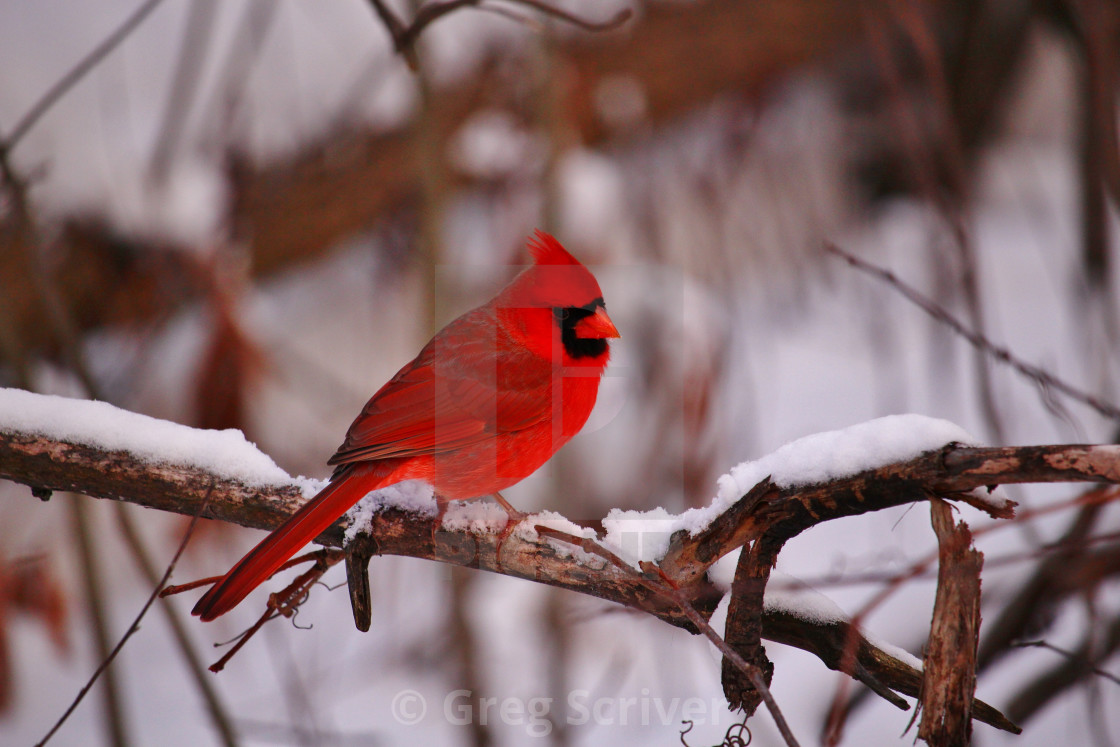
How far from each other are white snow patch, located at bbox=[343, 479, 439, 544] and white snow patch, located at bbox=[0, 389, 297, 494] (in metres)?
0.09

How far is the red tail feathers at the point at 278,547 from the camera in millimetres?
1123

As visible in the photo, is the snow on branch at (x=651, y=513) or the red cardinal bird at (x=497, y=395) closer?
the snow on branch at (x=651, y=513)

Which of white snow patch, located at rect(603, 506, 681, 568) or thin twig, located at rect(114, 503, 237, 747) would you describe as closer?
white snow patch, located at rect(603, 506, 681, 568)

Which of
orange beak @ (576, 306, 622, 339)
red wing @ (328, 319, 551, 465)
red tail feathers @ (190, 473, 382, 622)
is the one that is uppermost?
orange beak @ (576, 306, 622, 339)

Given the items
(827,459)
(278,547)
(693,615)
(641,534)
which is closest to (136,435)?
(278,547)

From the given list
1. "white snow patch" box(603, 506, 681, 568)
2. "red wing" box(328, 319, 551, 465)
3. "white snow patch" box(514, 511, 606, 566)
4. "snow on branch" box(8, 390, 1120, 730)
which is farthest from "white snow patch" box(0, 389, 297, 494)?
"white snow patch" box(603, 506, 681, 568)

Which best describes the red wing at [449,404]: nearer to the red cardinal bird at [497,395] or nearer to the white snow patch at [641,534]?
the red cardinal bird at [497,395]

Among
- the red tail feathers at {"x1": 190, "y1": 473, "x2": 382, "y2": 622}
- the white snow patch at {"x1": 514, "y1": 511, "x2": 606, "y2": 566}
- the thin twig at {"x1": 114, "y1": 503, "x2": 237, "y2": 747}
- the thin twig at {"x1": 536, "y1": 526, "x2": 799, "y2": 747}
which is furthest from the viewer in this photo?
the thin twig at {"x1": 114, "y1": 503, "x2": 237, "y2": 747}

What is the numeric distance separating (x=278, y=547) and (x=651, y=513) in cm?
Answer: 56

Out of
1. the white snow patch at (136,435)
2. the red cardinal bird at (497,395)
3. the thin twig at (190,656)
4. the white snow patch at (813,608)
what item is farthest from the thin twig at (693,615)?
the thin twig at (190,656)

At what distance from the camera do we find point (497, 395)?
4.75 ft

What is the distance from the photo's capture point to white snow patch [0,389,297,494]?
132cm

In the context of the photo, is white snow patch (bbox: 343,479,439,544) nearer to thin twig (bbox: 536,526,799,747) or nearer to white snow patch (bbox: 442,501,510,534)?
white snow patch (bbox: 442,501,510,534)

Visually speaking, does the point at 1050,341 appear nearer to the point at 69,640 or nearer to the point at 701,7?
the point at 701,7
